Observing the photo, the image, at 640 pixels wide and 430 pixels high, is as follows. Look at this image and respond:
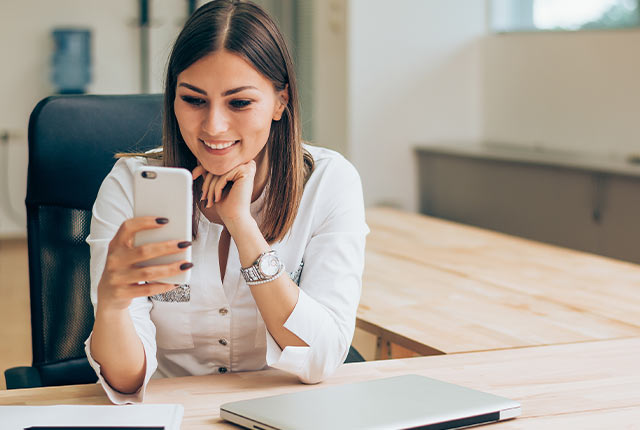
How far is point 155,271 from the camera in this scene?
3.20ft

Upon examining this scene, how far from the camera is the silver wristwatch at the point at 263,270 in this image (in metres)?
1.21

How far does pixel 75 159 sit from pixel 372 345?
0.70 metres

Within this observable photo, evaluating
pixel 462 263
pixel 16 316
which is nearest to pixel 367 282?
pixel 462 263

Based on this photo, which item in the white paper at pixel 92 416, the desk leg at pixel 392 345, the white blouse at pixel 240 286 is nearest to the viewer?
the white paper at pixel 92 416

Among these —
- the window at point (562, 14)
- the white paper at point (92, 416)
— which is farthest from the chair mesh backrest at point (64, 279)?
the window at point (562, 14)

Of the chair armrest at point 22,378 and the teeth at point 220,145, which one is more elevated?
the teeth at point 220,145

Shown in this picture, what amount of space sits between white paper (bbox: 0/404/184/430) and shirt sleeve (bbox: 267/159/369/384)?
0.70 ft

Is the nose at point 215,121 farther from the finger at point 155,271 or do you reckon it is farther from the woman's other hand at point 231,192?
the finger at point 155,271

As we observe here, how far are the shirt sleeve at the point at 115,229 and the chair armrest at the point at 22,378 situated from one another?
0.85ft

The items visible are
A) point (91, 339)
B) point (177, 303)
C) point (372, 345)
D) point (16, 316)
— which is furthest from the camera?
point (16, 316)

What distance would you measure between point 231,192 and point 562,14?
3.29 meters

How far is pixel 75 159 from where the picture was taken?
1599mm

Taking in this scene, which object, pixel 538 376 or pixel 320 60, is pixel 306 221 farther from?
pixel 320 60

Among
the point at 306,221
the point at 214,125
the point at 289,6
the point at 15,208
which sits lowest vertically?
the point at 15,208
